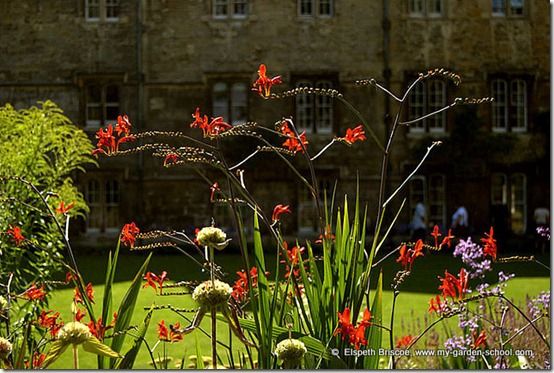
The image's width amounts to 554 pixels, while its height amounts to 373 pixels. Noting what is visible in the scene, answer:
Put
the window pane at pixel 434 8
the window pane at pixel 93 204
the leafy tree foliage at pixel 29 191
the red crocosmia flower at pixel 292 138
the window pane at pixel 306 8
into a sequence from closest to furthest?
the red crocosmia flower at pixel 292 138 < the leafy tree foliage at pixel 29 191 < the window pane at pixel 93 204 < the window pane at pixel 306 8 < the window pane at pixel 434 8

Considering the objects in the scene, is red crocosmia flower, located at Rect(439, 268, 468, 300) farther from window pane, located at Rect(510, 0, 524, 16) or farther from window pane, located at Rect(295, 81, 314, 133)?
window pane, located at Rect(295, 81, 314, 133)

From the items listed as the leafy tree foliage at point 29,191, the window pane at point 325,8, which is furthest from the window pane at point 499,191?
the leafy tree foliage at point 29,191

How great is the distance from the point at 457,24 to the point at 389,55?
1.37 metres

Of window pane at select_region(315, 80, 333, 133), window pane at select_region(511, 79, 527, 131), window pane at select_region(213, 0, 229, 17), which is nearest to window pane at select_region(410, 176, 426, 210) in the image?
window pane at select_region(315, 80, 333, 133)

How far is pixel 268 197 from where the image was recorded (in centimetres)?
1521

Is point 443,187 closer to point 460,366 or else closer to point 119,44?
point 119,44

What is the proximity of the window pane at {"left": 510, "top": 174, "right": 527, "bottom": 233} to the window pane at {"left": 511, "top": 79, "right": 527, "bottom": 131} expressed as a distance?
35.0 inches

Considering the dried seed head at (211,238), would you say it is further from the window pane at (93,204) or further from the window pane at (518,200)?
the window pane at (518,200)

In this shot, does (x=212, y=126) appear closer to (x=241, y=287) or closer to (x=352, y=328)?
(x=241, y=287)

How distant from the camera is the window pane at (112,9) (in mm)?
13734

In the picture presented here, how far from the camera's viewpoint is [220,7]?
15320 mm

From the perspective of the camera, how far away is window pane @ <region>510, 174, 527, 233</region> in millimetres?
12922

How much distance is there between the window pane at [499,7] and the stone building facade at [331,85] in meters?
0.03

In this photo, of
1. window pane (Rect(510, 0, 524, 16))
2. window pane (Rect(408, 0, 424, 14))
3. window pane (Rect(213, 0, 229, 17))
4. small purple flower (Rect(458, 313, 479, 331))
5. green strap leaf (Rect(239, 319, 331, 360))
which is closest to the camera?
green strap leaf (Rect(239, 319, 331, 360))
